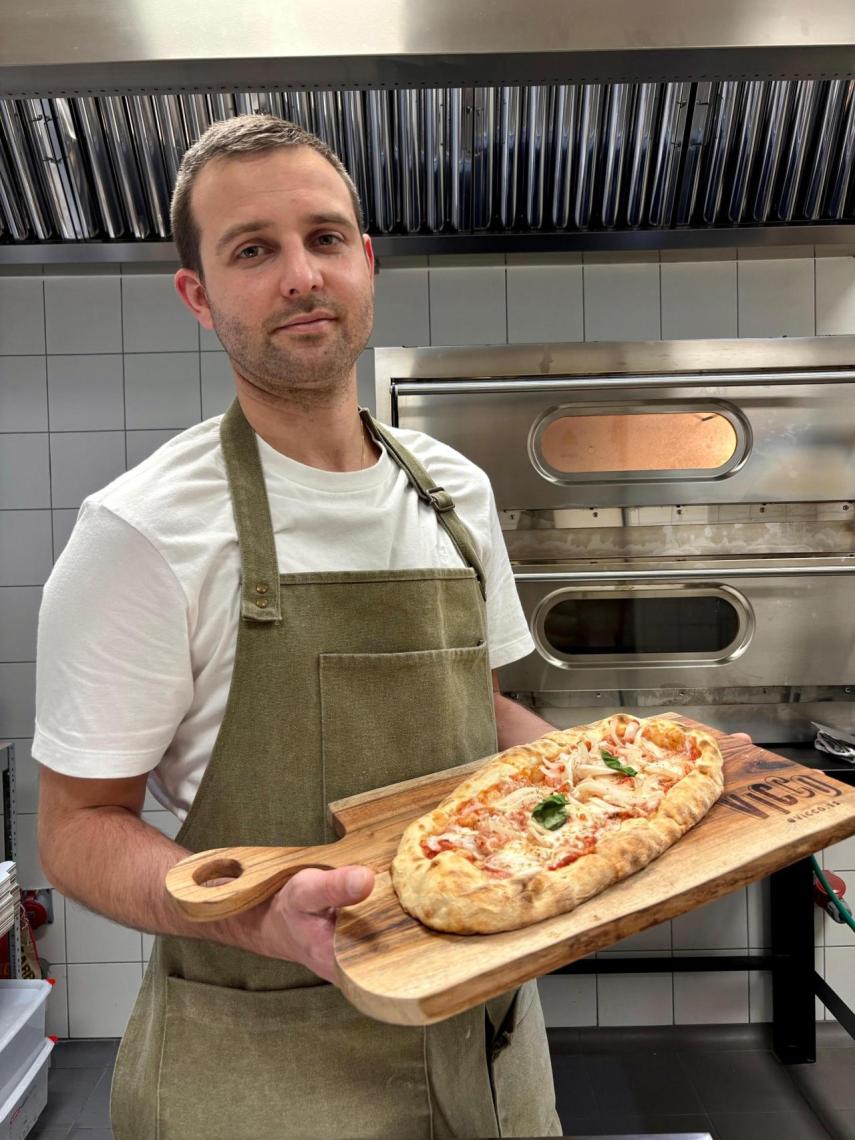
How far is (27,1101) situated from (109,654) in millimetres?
2242

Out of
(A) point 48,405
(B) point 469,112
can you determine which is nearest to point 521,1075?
(B) point 469,112

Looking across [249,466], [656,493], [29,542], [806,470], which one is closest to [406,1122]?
[249,466]

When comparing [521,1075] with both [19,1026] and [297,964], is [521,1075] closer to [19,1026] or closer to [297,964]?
[297,964]

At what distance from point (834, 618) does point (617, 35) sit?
1.73 m

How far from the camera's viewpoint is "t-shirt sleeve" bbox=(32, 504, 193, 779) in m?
1.05

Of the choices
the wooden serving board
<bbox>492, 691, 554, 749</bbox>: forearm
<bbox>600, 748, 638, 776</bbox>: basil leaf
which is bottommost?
the wooden serving board

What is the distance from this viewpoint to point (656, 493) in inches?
105

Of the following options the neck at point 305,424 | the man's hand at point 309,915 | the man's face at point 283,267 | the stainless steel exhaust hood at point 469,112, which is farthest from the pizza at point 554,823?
the stainless steel exhaust hood at point 469,112

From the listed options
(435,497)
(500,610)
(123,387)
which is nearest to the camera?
(435,497)

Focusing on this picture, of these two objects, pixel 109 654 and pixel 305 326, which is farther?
pixel 305 326

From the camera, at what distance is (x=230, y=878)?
93 centimetres

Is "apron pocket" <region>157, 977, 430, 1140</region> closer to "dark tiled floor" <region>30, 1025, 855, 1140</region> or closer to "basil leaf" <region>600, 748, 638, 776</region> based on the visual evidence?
"basil leaf" <region>600, 748, 638, 776</region>

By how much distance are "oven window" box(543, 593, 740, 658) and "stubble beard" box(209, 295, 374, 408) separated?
1631 mm

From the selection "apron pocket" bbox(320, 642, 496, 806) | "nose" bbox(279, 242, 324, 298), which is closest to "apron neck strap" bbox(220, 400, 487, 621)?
"apron pocket" bbox(320, 642, 496, 806)
